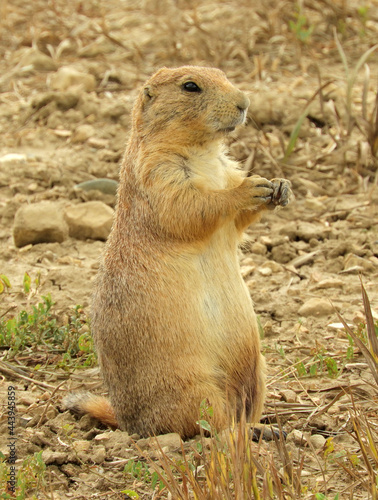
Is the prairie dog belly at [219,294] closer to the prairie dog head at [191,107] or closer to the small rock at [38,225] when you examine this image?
the prairie dog head at [191,107]

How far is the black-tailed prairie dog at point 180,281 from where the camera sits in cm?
357

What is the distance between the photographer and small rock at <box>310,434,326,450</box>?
3.46 meters

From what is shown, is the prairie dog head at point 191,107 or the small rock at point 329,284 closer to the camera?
the prairie dog head at point 191,107

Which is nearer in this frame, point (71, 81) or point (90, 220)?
point (90, 220)

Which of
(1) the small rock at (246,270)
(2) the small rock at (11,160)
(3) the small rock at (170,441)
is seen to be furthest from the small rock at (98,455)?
(2) the small rock at (11,160)

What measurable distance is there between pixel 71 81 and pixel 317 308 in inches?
196

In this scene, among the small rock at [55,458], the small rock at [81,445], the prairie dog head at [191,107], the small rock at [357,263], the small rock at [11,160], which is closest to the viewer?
the small rock at [55,458]

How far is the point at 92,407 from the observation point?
3.91 metres

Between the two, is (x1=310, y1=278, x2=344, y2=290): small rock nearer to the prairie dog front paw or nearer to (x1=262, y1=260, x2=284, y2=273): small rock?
(x1=262, y1=260, x2=284, y2=273): small rock

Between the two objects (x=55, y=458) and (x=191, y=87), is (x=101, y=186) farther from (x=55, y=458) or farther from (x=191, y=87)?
(x=55, y=458)

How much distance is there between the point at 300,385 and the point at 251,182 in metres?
1.19

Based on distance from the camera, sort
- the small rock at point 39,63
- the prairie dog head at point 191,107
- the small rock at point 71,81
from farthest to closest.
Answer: the small rock at point 39,63, the small rock at point 71,81, the prairie dog head at point 191,107

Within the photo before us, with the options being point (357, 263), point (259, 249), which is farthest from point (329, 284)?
point (259, 249)

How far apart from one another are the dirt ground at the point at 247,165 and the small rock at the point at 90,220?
0.34 ft
